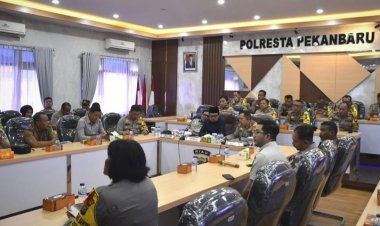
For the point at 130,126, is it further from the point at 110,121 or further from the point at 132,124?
the point at 110,121

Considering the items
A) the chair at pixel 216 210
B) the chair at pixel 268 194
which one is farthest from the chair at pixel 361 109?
the chair at pixel 216 210

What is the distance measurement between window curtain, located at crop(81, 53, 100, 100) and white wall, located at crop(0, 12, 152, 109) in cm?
14

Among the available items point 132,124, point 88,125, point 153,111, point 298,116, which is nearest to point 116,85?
point 153,111

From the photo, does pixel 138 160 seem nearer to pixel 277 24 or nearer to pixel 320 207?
pixel 320 207

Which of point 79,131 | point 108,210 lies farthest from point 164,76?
point 108,210

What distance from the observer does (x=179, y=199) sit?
8.46ft

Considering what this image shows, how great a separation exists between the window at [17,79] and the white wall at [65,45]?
0.28 meters

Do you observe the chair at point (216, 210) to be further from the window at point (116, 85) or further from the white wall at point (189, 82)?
the white wall at point (189, 82)

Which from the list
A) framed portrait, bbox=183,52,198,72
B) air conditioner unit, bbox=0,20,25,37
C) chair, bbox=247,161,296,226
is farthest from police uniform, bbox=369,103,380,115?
air conditioner unit, bbox=0,20,25,37

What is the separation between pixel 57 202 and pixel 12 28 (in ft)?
21.2

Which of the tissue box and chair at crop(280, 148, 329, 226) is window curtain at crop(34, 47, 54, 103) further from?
chair at crop(280, 148, 329, 226)

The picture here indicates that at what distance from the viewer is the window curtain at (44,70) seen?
8.38 m

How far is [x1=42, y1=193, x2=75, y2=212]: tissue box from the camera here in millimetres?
2285

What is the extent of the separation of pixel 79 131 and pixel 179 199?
320 cm
